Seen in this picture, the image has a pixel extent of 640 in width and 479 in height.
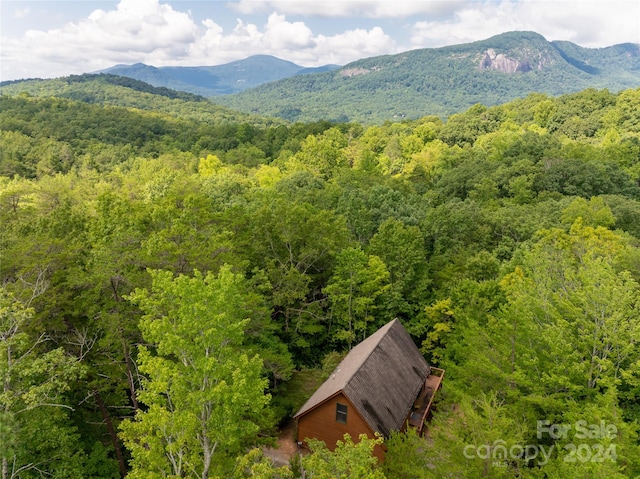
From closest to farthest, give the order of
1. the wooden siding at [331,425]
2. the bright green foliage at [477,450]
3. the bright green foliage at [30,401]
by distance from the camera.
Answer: the bright green foliage at [30,401]
the bright green foliage at [477,450]
the wooden siding at [331,425]

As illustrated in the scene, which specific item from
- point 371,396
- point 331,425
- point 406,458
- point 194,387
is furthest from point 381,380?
point 194,387

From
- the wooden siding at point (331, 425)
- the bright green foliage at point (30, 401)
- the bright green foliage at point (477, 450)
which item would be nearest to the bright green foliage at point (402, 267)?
the wooden siding at point (331, 425)

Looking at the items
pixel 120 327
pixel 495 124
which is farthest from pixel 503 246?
pixel 495 124

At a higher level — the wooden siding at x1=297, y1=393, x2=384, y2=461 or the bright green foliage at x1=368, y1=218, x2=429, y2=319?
the bright green foliage at x1=368, y1=218, x2=429, y2=319

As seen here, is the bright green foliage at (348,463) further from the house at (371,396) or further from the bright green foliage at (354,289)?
the bright green foliage at (354,289)

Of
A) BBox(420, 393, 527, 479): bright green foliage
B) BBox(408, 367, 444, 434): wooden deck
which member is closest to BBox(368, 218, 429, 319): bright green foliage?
BBox(408, 367, 444, 434): wooden deck

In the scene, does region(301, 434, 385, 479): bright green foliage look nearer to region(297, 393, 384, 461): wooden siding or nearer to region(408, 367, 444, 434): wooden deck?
region(297, 393, 384, 461): wooden siding
